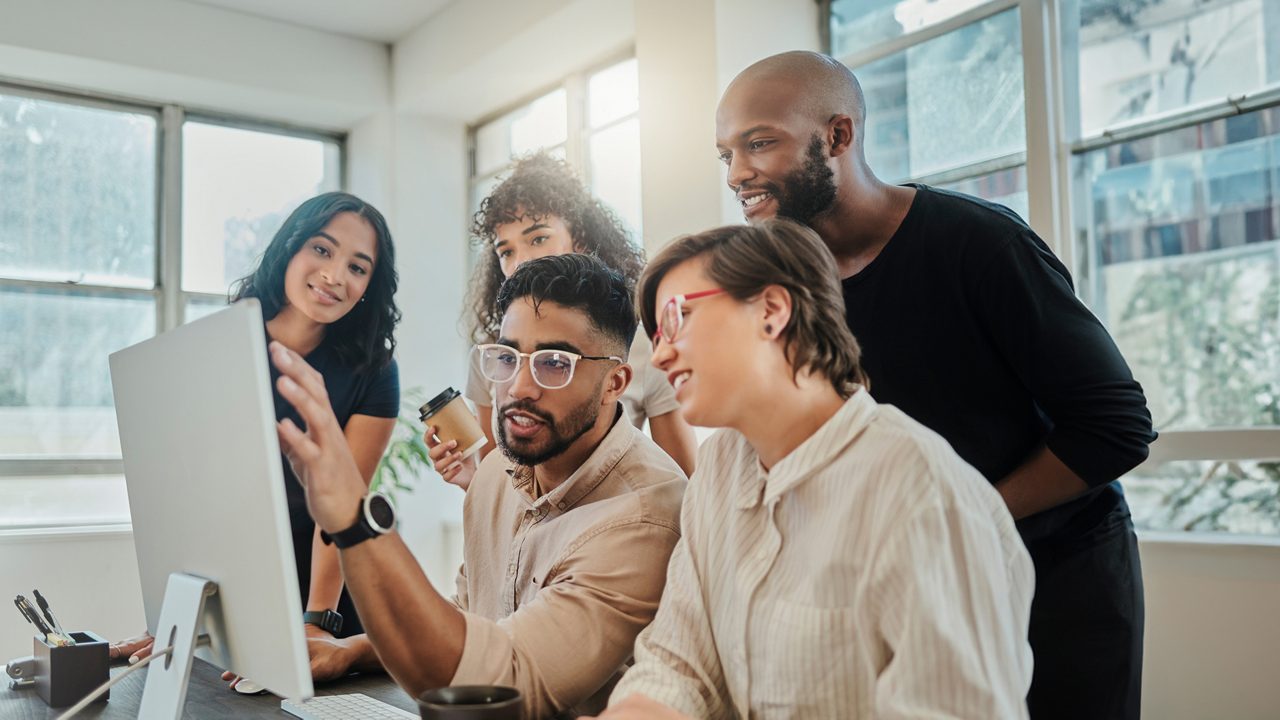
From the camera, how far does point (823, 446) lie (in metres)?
1.12

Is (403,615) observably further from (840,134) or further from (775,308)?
(840,134)

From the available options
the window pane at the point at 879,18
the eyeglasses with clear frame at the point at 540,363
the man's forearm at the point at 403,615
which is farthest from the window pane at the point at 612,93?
the man's forearm at the point at 403,615

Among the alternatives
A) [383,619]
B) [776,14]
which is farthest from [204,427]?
[776,14]

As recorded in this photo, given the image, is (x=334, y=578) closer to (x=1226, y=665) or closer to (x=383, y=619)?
(x=383, y=619)

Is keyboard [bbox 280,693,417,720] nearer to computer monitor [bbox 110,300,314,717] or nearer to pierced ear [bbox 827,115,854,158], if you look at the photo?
computer monitor [bbox 110,300,314,717]

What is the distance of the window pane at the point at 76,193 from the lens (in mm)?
4887

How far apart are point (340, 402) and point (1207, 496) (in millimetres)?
2178

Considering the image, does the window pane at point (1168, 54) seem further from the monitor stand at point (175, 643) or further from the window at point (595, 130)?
the monitor stand at point (175, 643)

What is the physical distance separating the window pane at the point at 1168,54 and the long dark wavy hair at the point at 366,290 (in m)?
2.06

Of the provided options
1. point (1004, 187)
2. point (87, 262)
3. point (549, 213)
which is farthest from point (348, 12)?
point (1004, 187)

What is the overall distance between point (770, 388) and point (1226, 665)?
1.93 metres

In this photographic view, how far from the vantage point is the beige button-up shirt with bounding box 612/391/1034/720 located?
3.15 ft

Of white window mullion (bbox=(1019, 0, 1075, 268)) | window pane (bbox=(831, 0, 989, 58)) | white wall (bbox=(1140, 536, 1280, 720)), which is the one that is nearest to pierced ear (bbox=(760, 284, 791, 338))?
white wall (bbox=(1140, 536, 1280, 720))

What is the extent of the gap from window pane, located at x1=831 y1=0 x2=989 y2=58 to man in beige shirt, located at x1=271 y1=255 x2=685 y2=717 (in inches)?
87.4
